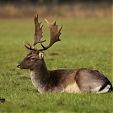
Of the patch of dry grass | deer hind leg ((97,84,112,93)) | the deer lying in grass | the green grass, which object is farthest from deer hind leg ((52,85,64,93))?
the patch of dry grass

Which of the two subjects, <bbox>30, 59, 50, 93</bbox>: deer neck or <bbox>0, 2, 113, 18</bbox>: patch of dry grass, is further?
<bbox>0, 2, 113, 18</bbox>: patch of dry grass

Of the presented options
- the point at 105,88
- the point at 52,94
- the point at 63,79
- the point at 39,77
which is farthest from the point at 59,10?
the point at 52,94

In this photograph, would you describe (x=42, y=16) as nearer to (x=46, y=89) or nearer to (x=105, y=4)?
(x=105, y=4)

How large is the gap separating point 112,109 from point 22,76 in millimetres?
4981

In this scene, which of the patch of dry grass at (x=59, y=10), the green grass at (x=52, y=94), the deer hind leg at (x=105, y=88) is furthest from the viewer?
the patch of dry grass at (x=59, y=10)

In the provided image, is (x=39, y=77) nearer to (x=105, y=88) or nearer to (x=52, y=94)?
(x=52, y=94)

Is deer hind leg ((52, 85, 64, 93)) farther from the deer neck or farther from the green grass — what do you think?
the green grass

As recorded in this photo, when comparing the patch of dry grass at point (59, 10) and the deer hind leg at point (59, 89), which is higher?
the deer hind leg at point (59, 89)

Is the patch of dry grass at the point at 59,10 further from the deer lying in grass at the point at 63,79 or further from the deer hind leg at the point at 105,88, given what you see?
the deer hind leg at the point at 105,88

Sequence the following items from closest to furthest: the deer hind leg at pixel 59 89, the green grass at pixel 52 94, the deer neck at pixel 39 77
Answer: the green grass at pixel 52 94 → the deer hind leg at pixel 59 89 → the deer neck at pixel 39 77

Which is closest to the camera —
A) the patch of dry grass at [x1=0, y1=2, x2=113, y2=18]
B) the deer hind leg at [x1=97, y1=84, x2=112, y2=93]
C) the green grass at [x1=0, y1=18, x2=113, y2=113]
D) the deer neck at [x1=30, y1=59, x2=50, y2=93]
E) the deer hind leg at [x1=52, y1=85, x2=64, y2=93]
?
the green grass at [x1=0, y1=18, x2=113, y2=113]

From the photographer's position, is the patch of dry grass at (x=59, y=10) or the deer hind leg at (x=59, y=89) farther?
the patch of dry grass at (x=59, y=10)

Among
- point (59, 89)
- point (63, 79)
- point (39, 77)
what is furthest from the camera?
point (39, 77)

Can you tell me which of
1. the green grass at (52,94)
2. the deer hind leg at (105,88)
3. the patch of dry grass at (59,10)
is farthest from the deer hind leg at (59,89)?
the patch of dry grass at (59,10)
